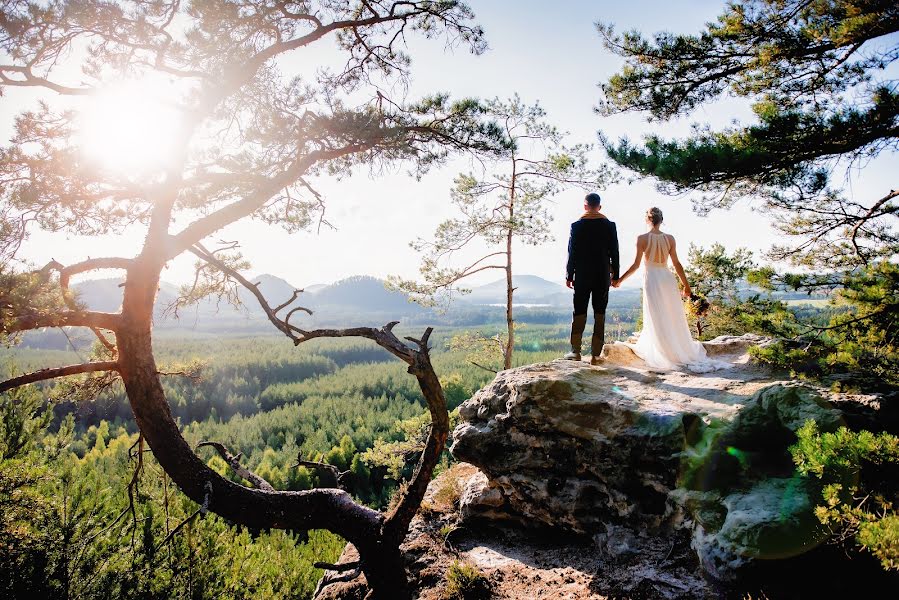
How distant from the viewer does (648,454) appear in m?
3.78

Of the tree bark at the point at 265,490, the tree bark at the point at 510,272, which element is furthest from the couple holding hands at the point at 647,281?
the tree bark at the point at 510,272

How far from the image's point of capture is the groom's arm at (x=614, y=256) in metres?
4.82

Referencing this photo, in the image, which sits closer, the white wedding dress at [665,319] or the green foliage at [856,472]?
the green foliage at [856,472]

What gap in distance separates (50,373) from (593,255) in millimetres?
5225

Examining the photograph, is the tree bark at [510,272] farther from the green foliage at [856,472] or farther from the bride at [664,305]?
the green foliage at [856,472]

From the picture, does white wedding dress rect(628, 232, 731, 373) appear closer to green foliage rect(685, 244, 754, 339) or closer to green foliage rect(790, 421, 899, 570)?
green foliage rect(790, 421, 899, 570)

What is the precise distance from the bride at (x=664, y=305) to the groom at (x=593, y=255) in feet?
0.90

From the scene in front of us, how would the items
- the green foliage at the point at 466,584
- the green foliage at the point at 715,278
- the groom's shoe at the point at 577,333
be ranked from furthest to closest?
the green foliage at the point at 715,278
the groom's shoe at the point at 577,333
the green foliage at the point at 466,584

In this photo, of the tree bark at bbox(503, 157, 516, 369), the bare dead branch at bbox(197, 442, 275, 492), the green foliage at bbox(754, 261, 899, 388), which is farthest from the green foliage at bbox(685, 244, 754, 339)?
the bare dead branch at bbox(197, 442, 275, 492)

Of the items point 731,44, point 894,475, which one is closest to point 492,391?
point 894,475

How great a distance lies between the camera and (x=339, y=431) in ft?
127

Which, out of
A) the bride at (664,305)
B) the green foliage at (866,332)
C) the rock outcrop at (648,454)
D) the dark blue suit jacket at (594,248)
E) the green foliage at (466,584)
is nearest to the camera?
the green foliage at (866,332)

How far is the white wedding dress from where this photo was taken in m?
4.95

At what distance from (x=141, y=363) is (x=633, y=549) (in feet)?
15.3
